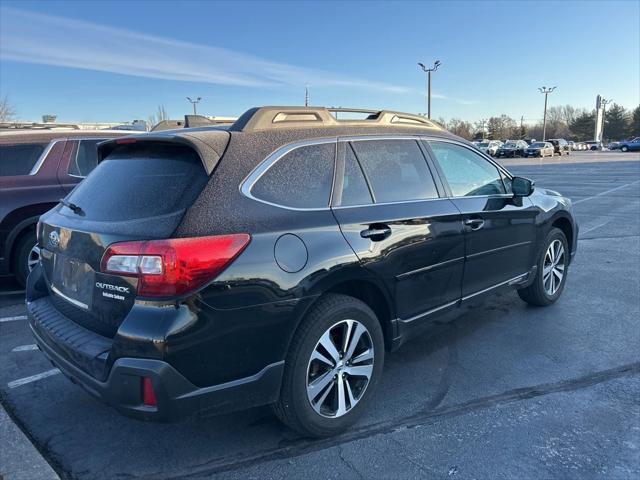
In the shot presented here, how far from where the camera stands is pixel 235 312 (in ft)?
8.10

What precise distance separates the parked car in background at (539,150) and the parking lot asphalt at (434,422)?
4929 centimetres

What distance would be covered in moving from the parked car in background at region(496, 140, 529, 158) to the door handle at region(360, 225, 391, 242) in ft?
173

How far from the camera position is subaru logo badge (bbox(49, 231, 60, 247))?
2980mm

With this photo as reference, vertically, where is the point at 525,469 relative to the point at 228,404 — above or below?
below

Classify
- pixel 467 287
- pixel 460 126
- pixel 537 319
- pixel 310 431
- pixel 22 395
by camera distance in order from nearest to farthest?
pixel 310 431
pixel 22 395
pixel 467 287
pixel 537 319
pixel 460 126

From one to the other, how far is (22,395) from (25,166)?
337 cm

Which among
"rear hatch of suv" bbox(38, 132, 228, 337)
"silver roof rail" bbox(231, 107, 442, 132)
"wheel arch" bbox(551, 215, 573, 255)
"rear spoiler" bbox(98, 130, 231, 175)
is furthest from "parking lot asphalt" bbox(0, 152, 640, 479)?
"silver roof rail" bbox(231, 107, 442, 132)

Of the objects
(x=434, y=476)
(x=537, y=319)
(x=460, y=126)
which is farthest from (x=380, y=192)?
(x=460, y=126)

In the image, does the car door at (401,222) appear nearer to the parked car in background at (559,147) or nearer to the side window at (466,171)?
the side window at (466,171)

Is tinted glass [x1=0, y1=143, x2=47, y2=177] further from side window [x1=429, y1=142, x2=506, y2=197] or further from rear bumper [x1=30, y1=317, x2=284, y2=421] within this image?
side window [x1=429, y1=142, x2=506, y2=197]

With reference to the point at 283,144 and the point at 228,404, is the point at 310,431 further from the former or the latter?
the point at 283,144

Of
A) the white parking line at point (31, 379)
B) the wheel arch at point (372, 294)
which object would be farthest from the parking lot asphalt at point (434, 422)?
the wheel arch at point (372, 294)

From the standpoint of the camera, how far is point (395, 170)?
3539 mm

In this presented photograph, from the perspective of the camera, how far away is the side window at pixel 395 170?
3.34 m
